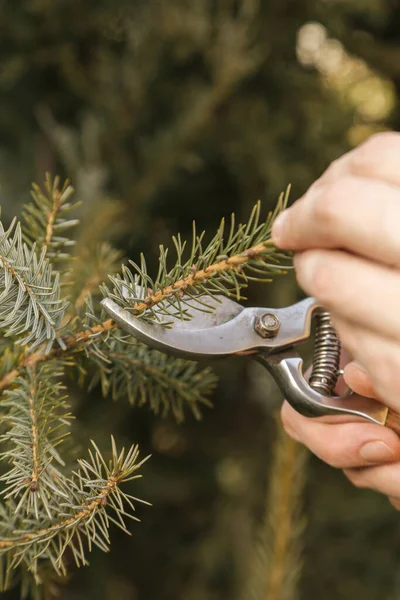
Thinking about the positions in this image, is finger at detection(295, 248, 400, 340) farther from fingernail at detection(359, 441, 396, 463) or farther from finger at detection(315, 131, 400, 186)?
fingernail at detection(359, 441, 396, 463)

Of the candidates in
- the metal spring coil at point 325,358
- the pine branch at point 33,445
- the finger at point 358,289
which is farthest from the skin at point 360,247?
the pine branch at point 33,445

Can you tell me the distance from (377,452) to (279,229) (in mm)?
238

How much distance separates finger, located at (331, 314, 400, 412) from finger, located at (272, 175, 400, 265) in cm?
6

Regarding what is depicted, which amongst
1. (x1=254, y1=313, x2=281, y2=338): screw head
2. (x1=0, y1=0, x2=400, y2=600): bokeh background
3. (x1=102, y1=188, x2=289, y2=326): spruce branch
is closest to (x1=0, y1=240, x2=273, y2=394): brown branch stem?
(x1=102, y1=188, x2=289, y2=326): spruce branch

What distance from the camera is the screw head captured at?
53 centimetres

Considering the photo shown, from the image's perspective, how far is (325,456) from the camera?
1.86 ft

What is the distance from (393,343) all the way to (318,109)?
2.47ft

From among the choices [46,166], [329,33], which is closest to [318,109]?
[329,33]

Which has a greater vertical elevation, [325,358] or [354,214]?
[354,214]

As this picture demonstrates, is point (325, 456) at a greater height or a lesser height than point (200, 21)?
lesser

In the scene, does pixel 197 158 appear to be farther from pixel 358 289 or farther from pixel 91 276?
pixel 358 289

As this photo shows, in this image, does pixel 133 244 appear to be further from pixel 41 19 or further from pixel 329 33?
pixel 329 33

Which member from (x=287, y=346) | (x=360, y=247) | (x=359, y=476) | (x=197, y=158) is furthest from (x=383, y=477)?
(x=197, y=158)

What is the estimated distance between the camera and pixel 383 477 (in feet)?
1.81
